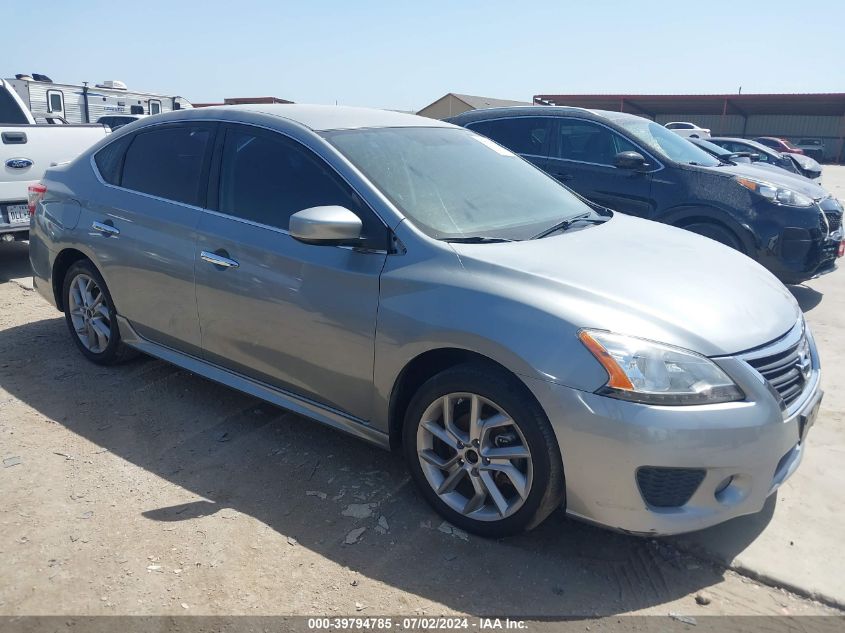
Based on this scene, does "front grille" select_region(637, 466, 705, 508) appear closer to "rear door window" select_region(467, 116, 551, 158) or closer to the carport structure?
"rear door window" select_region(467, 116, 551, 158)

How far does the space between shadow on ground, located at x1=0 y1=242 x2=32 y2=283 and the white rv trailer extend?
4641 mm

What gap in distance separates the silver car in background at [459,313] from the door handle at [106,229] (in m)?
0.01

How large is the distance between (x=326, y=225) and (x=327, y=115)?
1102 mm

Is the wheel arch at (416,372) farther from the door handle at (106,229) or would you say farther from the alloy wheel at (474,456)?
the door handle at (106,229)

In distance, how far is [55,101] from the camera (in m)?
13.6

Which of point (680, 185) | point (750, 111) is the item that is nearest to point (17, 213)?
point (680, 185)

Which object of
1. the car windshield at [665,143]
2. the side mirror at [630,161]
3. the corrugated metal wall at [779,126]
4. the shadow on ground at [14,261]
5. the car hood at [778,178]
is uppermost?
the corrugated metal wall at [779,126]

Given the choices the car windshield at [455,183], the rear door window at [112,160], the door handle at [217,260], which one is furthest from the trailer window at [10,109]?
the car windshield at [455,183]

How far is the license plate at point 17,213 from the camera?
6.99 metres

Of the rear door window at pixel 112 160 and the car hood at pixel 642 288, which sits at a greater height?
the rear door window at pixel 112 160

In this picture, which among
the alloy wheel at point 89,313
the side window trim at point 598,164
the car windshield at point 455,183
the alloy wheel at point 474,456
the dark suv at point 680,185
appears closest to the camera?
the alloy wheel at point 474,456

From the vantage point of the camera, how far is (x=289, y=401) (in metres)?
3.54

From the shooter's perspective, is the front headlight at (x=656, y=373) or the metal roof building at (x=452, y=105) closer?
the front headlight at (x=656, y=373)

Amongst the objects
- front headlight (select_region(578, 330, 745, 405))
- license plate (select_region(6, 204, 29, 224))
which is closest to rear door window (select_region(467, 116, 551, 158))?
license plate (select_region(6, 204, 29, 224))
